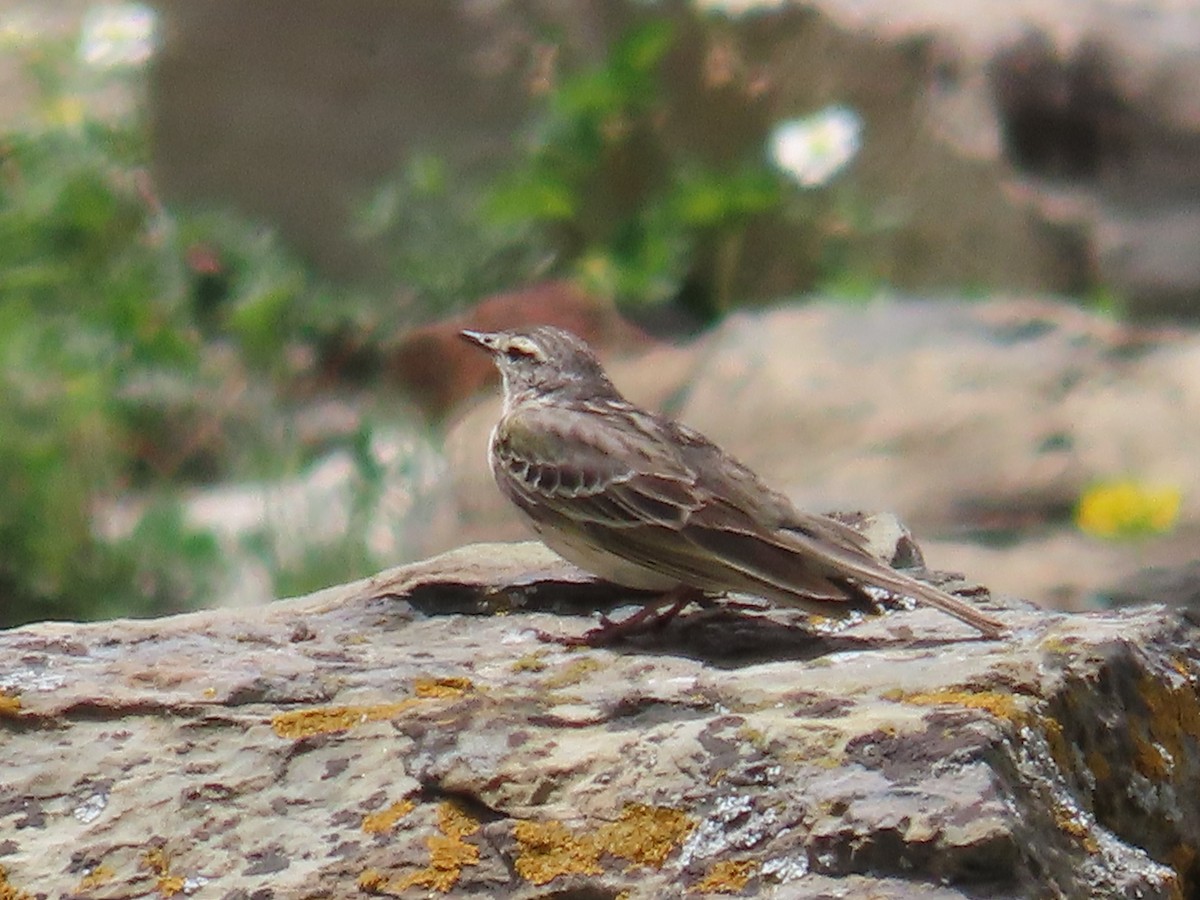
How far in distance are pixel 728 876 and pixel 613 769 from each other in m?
0.38

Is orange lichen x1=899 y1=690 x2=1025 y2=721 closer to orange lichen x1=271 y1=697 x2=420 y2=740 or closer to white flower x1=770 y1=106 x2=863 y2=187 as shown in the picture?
orange lichen x1=271 y1=697 x2=420 y2=740

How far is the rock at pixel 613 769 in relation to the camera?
13.0 feet

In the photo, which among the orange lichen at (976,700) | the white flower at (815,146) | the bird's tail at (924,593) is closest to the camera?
the orange lichen at (976,700)

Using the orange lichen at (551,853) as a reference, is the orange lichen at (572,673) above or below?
above

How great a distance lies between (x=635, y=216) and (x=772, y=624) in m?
8.13

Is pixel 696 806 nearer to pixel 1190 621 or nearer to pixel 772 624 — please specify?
pixel 772 624

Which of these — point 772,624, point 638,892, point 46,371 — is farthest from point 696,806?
point 46,371

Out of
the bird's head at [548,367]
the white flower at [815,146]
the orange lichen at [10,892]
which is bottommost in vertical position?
the orange lichen at [10,892]

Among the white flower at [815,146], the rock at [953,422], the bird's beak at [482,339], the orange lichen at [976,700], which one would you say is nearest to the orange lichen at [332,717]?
the orange lichen at [976,700]

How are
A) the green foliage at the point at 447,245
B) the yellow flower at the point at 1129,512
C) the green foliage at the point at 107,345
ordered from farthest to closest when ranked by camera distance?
the green foliage at the point at 447,245, the green foliage at the point at 107,345, the yellow flower at the point at 1129,512

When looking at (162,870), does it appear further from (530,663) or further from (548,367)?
(548,367)

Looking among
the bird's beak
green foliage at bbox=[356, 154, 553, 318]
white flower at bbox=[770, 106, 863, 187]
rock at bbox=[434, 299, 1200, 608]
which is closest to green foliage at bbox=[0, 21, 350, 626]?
green foliage at bbox=[356, 154, 553, 318]

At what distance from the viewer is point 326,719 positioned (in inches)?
177

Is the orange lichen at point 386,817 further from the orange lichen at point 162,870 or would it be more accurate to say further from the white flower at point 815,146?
the white flower at point 815,146
